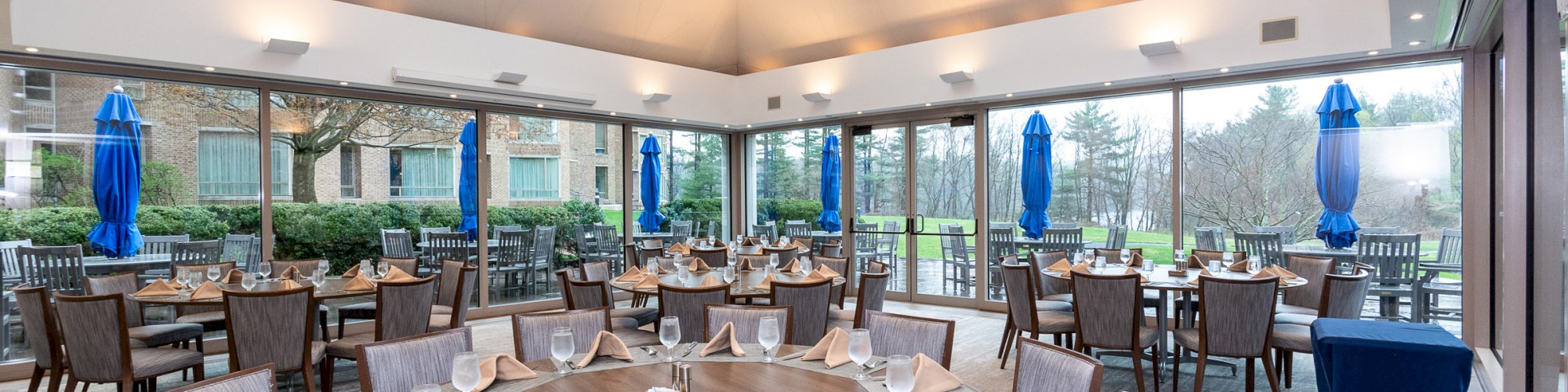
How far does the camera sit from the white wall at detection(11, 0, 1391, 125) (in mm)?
5480

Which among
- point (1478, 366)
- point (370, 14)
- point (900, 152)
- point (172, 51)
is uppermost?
point (370, 14)

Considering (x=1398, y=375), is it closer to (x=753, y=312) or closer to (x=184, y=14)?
(x=753, y=312)

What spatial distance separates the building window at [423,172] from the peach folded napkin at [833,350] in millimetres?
5849

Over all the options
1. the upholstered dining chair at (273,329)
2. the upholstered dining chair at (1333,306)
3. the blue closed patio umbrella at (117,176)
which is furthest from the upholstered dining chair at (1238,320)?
the blue closed patio umbrella at (117,176)

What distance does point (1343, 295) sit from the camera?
4.63 metres

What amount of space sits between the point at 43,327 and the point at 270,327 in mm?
1283

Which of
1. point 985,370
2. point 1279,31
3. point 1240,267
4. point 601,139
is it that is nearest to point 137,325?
point 601,139

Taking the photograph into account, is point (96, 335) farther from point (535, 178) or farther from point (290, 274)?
point (535, 178)

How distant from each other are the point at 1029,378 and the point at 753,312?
1259 mm

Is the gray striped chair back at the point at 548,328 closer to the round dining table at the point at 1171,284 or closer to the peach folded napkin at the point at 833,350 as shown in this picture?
the peach folded napkin at the point at 833,350

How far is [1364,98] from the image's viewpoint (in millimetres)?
6023

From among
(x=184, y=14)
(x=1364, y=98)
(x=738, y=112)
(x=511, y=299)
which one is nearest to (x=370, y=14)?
(x=184, y=14)

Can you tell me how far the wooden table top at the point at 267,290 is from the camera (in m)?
4.33

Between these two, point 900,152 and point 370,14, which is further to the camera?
point 900,152
